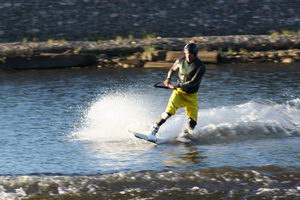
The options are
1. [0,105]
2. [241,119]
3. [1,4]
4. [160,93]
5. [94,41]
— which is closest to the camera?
[241,119]

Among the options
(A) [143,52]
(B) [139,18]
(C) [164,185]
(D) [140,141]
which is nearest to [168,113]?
(D) [140,141]

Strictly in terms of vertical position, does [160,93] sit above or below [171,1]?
below

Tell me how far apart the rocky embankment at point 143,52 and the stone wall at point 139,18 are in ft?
7.47

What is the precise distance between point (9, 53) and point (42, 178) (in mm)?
14367

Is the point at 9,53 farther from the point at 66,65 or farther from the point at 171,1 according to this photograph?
the point at 171,1

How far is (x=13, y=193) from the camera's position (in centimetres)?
1084

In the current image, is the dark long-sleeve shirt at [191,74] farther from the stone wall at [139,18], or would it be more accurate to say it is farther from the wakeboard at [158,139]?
the stone wall at [139,18]

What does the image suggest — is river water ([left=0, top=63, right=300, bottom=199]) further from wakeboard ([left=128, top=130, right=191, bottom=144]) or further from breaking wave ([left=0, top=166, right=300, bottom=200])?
wakeboard ([left=128, top=130, right=191, bottom=144])

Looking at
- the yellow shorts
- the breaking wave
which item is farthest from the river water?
the yellow shorts

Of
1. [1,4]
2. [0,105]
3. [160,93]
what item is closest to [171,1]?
[1,4]

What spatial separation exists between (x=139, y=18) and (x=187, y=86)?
15982 millimetres

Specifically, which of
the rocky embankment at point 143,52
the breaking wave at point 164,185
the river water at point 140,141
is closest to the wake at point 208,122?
the river water at point 140,141

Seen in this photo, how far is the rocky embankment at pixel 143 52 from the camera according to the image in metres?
24.9

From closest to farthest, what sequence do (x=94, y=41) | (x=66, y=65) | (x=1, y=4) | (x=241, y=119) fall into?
(x=241, y=119) → (x=66, y=65) → (x=94, y=41) → (x=1, y=4)
